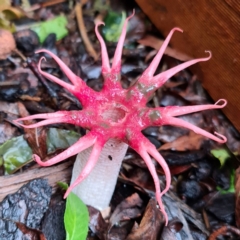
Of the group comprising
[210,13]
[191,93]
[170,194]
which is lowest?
[170,194]

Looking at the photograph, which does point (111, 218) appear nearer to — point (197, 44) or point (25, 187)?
point (25, 187)

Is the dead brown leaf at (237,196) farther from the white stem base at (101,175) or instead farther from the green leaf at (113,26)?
the green leaf at (113,26)

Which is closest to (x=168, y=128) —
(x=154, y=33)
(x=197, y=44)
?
(x=197, y=44)

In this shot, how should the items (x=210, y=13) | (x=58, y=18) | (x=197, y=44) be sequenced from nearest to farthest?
(x=210, y=13), (x=197, y=44), (x=58, y=18)

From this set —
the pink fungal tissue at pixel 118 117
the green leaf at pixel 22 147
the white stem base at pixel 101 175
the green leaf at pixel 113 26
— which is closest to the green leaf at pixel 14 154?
the green leaf at pixel 22 147

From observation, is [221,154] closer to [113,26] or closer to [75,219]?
[75,219]

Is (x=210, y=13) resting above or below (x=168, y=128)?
above
